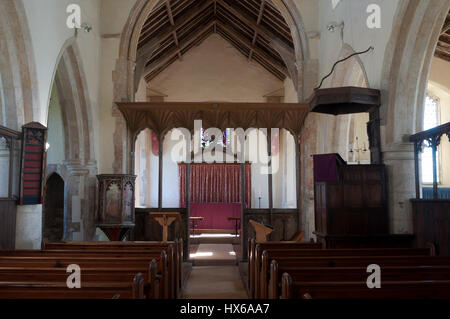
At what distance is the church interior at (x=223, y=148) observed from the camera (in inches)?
137

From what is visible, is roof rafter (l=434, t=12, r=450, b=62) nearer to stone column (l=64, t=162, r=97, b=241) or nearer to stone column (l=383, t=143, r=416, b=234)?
stone column (l=383, t=143, r=416, b=234)

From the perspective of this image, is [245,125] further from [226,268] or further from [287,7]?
[226,268]

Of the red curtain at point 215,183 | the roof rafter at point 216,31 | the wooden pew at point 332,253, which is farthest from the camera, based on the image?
the red curtain at point 215,183

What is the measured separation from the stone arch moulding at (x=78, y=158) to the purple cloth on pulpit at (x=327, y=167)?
4.38 m

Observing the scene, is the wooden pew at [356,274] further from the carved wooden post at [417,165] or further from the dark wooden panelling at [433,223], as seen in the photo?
the carved wooden post at [417,165]

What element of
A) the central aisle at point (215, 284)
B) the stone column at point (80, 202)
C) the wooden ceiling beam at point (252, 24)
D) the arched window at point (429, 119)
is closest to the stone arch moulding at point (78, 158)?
the stone column at point (80, 202)

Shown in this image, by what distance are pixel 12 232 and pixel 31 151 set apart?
1.00 metres

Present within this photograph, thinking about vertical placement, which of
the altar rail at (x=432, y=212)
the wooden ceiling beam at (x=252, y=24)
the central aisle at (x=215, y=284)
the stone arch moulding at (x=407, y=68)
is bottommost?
the central aisle at (x=215, y=284)

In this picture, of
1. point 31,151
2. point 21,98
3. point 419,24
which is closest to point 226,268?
point 31,151

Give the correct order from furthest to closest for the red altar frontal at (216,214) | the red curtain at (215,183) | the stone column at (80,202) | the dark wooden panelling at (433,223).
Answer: the red curtain at (215,183)
the red altar frontal at (216,214)
the stone column at (80,202)
the dark wooden panelling at (433,223)

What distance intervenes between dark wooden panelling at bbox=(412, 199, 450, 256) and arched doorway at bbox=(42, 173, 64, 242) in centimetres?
702

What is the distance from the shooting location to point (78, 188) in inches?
310

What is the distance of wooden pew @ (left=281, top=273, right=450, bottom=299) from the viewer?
2307mm
